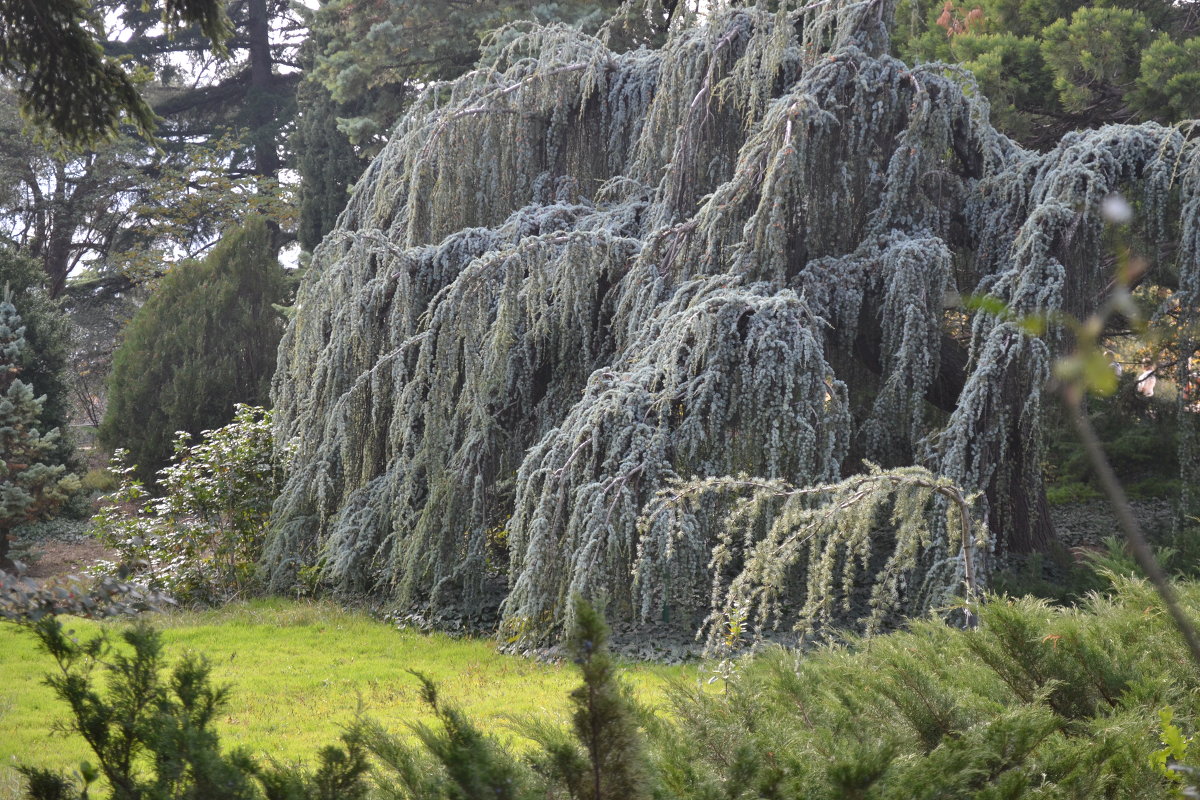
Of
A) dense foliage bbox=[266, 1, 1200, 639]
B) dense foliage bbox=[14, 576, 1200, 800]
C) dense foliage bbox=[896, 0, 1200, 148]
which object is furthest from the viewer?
dense foliage bbox=[896, 0, 1200, 148]

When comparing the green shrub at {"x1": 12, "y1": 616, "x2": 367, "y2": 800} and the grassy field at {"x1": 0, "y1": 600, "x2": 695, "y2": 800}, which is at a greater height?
the green shrub at {"x1": 12, "y1": 616, "x2": 367, "y2": 800}

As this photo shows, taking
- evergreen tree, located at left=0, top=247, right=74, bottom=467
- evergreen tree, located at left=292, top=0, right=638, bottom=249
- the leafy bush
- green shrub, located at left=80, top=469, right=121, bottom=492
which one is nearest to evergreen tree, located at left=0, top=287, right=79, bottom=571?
evergreen tree, located at left=0, top=247, right=74, bottom=467

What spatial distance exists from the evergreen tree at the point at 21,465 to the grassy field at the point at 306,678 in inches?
91.7

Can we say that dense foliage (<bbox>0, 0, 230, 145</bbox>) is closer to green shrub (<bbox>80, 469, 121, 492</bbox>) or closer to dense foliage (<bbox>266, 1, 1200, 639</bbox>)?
dense foliage (<bbox>266, 1, 1200, 639</bbox>)

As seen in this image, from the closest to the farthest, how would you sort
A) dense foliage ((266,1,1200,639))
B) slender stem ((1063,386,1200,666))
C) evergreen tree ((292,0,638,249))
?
1. slender stem ((1063,386,1200,666))
2. dense foliage ((266,1,1200,639))
3. evergreen tree ((292,0,638,249))

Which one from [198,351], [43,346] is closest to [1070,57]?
[198,351]

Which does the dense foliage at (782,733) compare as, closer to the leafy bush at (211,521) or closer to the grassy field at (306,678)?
the grassy field at (306,678)

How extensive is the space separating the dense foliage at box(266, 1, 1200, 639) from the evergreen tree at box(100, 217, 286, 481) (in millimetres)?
4273

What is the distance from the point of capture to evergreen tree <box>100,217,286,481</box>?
440 inches

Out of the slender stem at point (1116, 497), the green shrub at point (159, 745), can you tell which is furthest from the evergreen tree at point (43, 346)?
the slender stem at point (1116, 497)

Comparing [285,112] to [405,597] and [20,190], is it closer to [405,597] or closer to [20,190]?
[20,190]

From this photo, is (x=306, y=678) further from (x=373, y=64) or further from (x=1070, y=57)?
(x=373, y=64)

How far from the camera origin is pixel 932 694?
2078mm

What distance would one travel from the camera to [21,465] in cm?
878
